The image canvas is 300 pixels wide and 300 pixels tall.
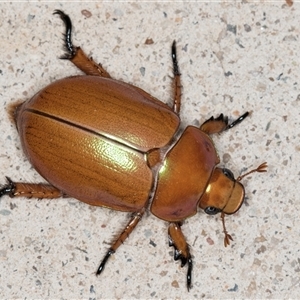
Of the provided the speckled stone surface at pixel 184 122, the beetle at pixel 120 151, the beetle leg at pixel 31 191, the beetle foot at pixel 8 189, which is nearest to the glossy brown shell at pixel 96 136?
the beetle at pixel 120 151

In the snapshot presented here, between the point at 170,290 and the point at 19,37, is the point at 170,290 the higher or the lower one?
the lower one

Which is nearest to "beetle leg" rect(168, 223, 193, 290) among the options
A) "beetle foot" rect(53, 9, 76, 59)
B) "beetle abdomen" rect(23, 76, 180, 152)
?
"beetle abdomen" rect(23, 76, 180, 152)

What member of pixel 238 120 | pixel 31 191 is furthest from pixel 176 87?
pixel 31 191

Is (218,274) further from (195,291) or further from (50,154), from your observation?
(50,154)

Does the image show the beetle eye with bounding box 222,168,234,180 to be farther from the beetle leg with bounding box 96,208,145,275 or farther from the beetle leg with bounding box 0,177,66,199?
the beetle leg with bounding box 0,177,66,199

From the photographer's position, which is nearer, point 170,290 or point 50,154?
point 50,154

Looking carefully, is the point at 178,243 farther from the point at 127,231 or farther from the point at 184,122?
the point at 184,122

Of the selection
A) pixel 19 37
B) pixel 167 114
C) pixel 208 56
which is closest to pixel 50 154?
pixel 167 114
